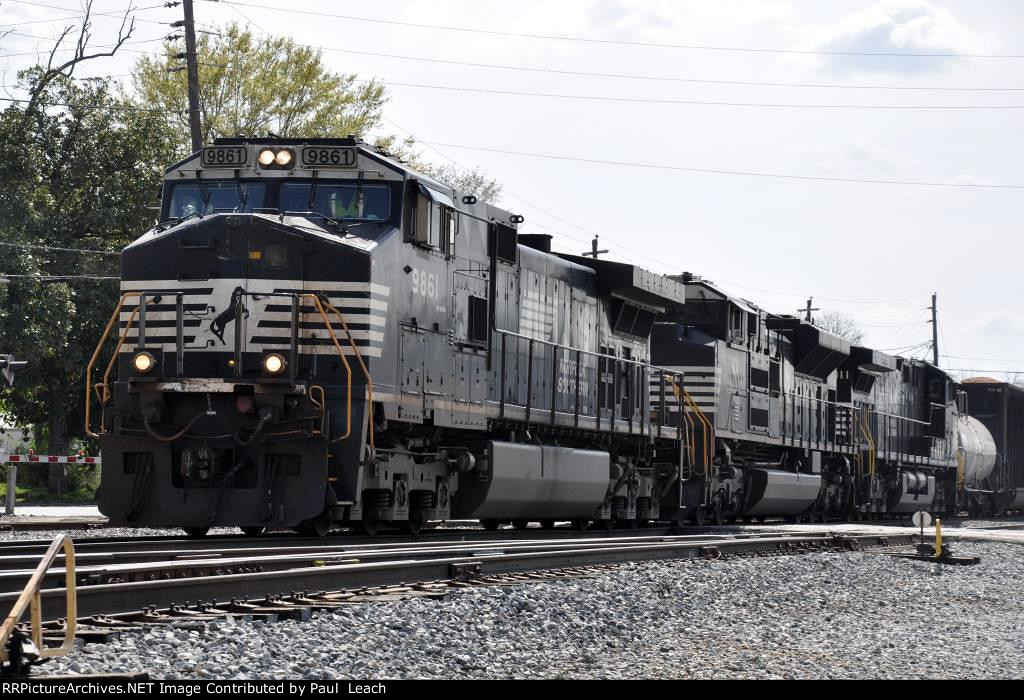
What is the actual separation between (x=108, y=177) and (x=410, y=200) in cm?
1960

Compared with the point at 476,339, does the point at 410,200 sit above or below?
above

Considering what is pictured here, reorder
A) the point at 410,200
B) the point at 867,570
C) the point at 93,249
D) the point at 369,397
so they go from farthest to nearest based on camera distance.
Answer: the point at 93,249 < the point at 867,570 < the point at 410,200 < the point at 369,397

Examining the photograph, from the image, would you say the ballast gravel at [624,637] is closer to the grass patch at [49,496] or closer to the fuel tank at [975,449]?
the grass patch at [49,496]

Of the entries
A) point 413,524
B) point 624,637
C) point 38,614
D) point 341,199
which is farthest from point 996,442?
point 38,614

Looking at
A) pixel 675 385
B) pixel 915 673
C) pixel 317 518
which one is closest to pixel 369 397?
pixel 317 518

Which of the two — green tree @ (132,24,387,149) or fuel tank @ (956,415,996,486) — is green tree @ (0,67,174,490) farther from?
fuel tank @ (956,415,996,486)

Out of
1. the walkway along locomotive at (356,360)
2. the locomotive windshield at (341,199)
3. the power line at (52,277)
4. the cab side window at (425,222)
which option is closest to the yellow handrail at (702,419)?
the walkway along locomotive at (356,360)

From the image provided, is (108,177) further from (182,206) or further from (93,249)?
(182,206)

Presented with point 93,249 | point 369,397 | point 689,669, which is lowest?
point 689,669

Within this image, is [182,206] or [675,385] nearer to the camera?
[182,206]

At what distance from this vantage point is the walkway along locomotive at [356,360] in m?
12.5

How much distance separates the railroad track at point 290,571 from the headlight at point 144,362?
1919 mm

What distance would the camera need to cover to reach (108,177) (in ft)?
103

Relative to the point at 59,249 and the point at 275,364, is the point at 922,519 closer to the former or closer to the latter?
the point at 275,364
